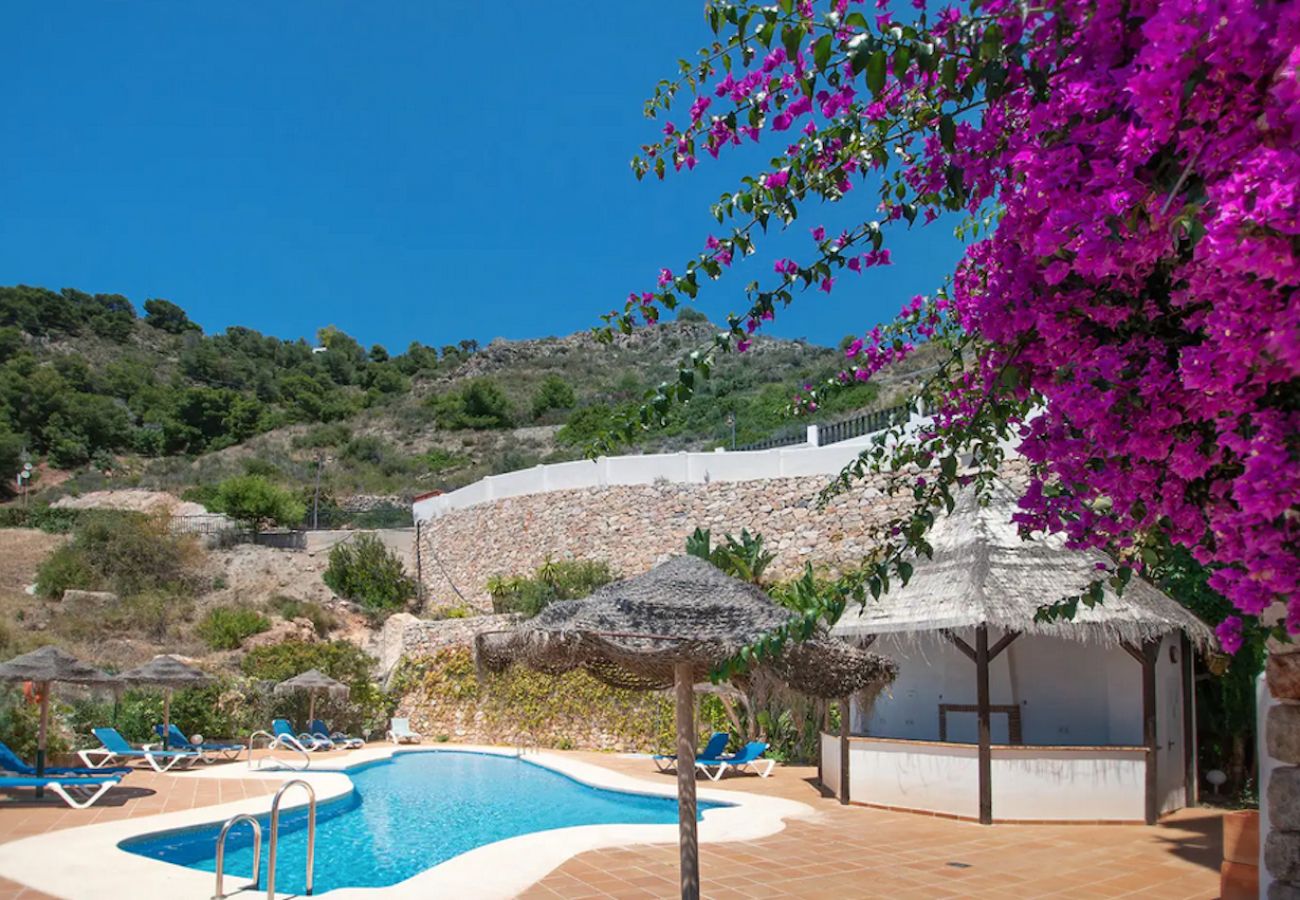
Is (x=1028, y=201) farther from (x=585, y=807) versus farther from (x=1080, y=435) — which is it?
(x=585, y=807)

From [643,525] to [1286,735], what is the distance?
71.0 feet

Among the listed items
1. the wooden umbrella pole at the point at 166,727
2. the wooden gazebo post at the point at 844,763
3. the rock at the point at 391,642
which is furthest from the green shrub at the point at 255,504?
the wooden gazebo post at the point at 844,763

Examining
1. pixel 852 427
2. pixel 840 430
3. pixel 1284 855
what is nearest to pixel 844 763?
pixel 1284 855

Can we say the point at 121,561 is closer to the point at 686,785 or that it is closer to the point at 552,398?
the point at 686,785

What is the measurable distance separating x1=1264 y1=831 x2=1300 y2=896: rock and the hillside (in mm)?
35919

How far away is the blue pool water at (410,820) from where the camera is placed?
9.57 meters

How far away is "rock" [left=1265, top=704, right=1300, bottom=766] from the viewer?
4.06 meters

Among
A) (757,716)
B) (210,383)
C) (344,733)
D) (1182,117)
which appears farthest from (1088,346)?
(210,383)

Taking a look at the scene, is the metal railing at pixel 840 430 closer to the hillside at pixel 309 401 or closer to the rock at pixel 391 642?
the hillside at pixel 309 401

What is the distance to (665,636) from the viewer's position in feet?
20.1

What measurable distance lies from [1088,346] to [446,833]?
1079 centimetres

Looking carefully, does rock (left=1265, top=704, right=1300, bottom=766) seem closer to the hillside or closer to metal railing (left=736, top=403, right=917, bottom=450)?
metal railing (left=736, top=403, right=917, bottom=450)

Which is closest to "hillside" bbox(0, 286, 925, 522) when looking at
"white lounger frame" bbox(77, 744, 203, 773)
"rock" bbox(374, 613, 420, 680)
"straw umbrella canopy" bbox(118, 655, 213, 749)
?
"rock" bbox(374, 613, 420, 680)

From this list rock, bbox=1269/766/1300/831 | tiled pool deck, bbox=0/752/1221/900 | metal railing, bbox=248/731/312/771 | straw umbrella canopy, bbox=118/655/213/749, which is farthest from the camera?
metal railing, bbox=248/731/312/771
